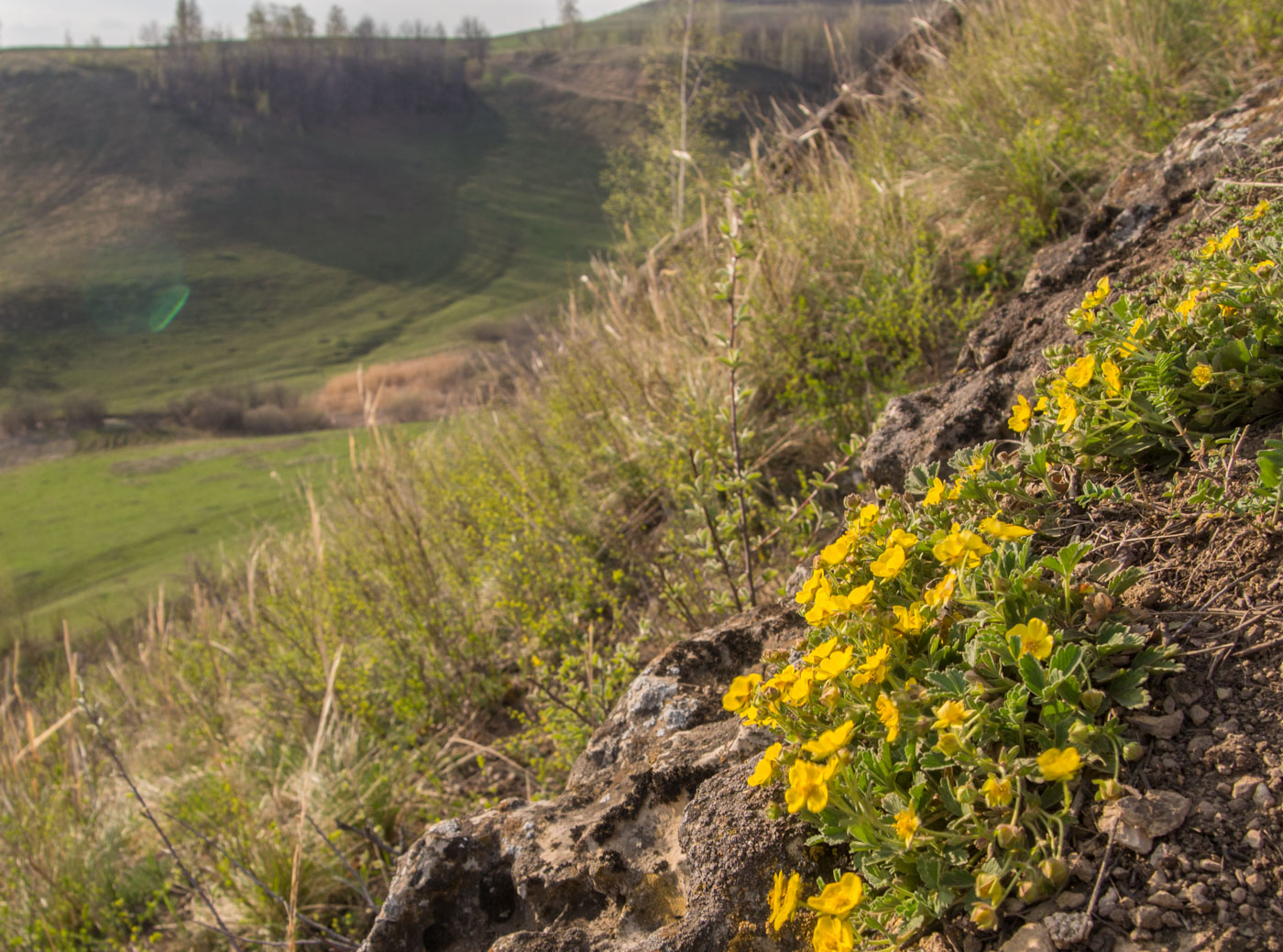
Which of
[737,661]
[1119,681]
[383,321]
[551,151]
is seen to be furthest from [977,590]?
[551,151]

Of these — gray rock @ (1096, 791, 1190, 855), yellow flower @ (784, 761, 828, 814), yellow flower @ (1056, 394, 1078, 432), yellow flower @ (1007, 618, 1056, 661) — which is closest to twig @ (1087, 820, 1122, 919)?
gray rock @ (1096, 791, 1190, 855)

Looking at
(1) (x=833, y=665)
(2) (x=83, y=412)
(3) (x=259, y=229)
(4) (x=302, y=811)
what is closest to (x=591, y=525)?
(4) (x=302, y=811)

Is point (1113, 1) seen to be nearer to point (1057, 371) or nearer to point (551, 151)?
point (1057, 371)

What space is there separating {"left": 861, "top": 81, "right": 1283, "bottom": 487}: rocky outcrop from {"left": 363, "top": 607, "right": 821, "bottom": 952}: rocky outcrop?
648mm

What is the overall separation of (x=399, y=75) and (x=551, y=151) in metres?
16.8

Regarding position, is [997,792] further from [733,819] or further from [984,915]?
[733,819]

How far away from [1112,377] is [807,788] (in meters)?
0.90

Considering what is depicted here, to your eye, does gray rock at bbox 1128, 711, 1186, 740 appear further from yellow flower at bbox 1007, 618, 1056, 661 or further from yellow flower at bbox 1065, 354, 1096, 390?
yellow flower at bbox 1065, 354, 1096, 390

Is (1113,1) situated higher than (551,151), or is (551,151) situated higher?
(551,151)

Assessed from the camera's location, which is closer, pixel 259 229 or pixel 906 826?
pixel 906 826

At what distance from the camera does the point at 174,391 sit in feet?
126

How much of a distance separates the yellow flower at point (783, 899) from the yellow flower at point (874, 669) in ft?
0.94

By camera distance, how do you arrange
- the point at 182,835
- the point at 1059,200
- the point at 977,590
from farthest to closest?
the point at 182,835 → the point at 1059,200 → the point at 977,590

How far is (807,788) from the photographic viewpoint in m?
1.08
